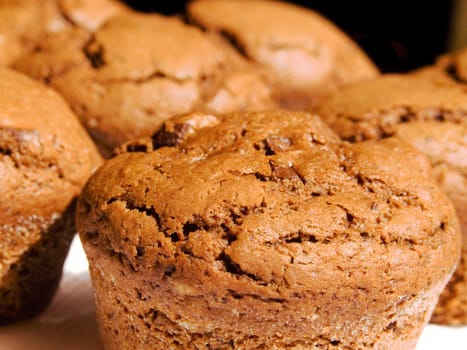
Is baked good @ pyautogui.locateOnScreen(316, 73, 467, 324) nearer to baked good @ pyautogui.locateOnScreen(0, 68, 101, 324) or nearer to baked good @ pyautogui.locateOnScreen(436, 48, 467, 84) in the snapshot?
baked good @ pyautogui.locateOnScreen(436, 48, 467, 84)

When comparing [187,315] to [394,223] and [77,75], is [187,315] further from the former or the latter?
[77,75]

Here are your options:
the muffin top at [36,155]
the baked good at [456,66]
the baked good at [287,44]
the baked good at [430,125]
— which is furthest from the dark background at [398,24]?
the muffin top at [36,155]

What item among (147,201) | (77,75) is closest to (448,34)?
(77,75)

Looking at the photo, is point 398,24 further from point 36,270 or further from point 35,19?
point 36,270

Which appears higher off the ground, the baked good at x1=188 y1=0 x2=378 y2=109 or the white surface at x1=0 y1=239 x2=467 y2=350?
the baked good at x1=188 y1=0 x2=378 y2=109

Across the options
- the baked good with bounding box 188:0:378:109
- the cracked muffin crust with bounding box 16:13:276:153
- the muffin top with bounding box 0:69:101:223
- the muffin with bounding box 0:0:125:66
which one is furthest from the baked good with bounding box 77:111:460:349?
the muffin with bounding box 0:0:125:66
